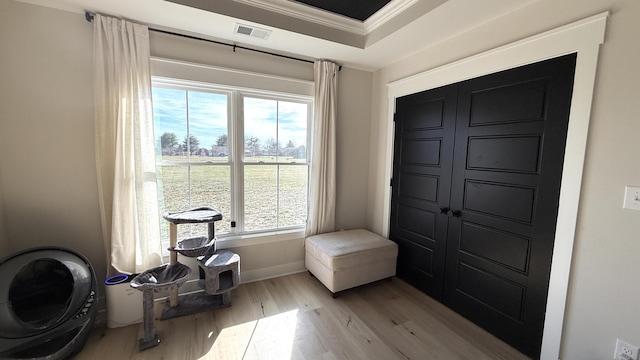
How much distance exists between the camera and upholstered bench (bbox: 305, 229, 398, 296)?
242cm

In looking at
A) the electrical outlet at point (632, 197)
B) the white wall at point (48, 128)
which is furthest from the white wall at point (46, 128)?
the electrical outlet at point (632, 197)

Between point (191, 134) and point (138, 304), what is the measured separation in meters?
1.51

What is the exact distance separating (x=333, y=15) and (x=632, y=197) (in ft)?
7.83

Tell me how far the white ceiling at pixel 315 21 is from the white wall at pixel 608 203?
534 mm

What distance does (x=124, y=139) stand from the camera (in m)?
2.01

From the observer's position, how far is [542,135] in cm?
168

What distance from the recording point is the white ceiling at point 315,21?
5.97 feet

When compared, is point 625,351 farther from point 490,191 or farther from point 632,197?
point 490,191

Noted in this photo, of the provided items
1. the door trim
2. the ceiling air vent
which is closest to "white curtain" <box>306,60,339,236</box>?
the ceiling air vent

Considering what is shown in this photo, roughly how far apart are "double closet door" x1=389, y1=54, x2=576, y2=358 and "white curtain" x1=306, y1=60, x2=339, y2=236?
0.82 m

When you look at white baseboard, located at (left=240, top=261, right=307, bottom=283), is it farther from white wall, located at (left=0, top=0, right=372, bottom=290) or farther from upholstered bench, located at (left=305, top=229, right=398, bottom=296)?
white wall, located at (left=0, top=0, right=372, bottom=290)

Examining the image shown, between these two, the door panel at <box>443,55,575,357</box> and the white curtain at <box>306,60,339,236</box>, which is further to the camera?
the white curtain at <box>306,60,339,236</box>

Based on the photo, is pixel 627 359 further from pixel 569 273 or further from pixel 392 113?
pixel 392 113

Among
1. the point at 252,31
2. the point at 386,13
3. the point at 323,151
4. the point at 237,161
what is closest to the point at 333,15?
the point at 386,13
